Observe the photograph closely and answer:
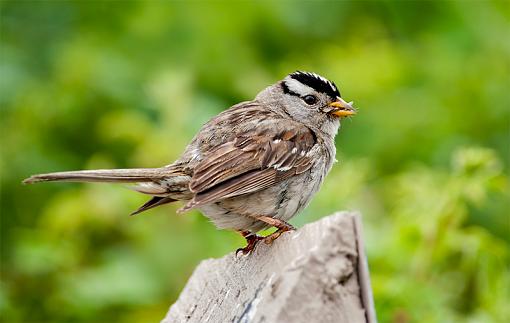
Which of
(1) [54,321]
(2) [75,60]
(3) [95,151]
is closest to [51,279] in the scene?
(1) [54,321]

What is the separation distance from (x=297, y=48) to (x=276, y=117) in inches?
160

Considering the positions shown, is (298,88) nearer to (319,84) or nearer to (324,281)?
(319,84)

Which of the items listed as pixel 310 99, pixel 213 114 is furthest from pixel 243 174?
pixel 213 114

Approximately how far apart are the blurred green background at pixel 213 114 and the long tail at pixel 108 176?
46.9 inches

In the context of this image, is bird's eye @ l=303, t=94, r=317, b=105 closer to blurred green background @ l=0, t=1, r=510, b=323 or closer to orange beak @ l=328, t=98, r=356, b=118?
orange beak @ l=328, t=98, r=356, b=118

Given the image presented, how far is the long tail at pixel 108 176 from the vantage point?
394cm

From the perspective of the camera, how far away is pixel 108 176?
4.12 meters

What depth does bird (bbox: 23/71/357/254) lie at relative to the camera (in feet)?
13.5

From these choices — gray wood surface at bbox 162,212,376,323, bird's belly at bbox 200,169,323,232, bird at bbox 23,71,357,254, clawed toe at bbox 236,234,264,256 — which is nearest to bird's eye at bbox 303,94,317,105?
bird at bbox 23,71,357,254

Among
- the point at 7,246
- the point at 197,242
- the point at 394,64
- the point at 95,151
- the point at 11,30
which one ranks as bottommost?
the point at 197,242

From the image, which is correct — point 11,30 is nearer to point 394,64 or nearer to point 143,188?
point 394,64

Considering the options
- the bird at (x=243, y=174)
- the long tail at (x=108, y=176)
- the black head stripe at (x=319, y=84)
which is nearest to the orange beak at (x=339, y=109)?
the black head stripe at (x=319, y=84)

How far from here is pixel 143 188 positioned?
4.30 meters

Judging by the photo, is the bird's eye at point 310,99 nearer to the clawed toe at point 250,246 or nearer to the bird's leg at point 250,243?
the bird's leg at point 250,243
